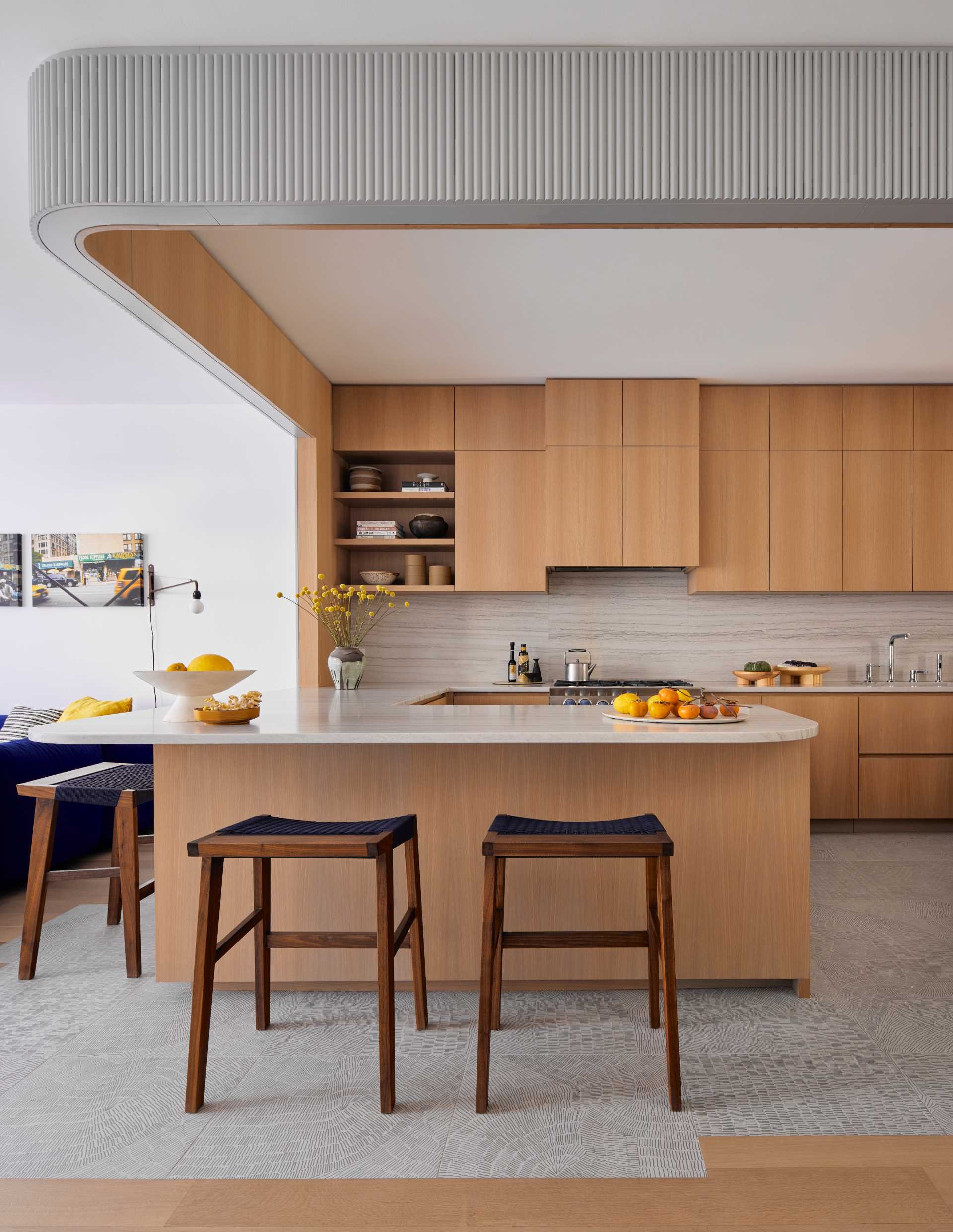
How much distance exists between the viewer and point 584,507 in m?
5.02

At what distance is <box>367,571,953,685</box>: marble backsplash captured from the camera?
17.9ft

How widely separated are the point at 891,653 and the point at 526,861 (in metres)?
3.55

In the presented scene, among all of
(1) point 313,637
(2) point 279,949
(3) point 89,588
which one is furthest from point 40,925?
(3) point 89,588

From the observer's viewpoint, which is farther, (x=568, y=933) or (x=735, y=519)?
(x=735, y=519)

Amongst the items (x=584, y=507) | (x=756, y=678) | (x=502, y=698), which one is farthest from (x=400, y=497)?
(x=756, y=678)

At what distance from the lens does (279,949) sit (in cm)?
269

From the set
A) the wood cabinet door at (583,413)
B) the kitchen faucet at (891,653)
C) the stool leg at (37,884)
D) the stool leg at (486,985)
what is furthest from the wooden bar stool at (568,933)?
the kitchen faucet at (891,653)

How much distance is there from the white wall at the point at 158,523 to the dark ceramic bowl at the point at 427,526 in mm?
883

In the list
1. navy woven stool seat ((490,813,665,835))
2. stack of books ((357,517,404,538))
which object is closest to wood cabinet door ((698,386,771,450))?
stack of books ((357,517,404,538))

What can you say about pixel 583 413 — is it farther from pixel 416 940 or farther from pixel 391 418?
pixel 416 940

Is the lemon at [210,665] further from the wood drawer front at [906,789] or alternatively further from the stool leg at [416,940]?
the wood drawer front at [906,789]

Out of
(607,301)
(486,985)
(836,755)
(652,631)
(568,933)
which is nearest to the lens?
(486,985)

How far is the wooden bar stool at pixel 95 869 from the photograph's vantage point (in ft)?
9.38

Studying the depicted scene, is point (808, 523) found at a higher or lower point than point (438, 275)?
lower
